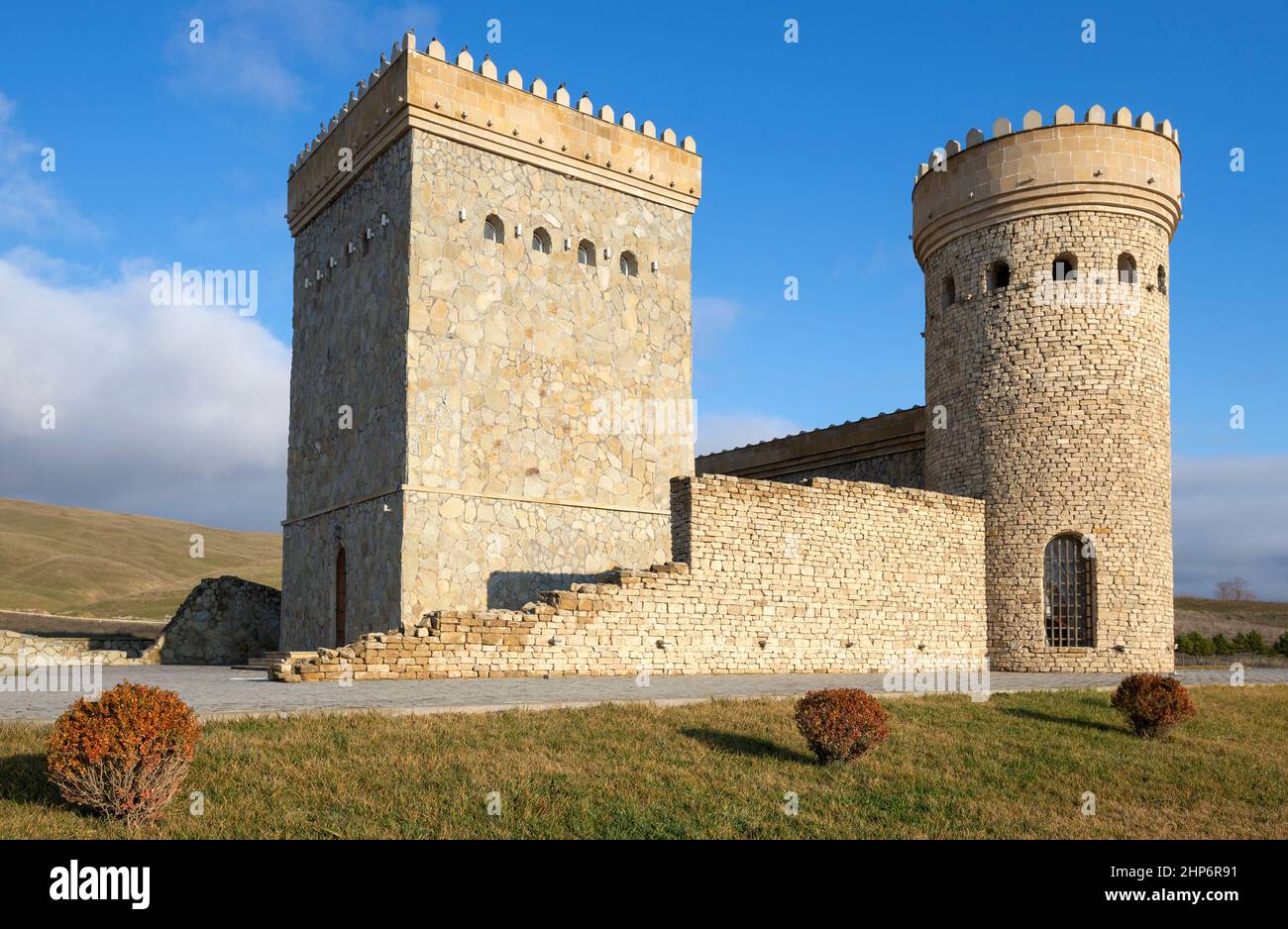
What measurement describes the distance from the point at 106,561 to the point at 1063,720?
3017 inches

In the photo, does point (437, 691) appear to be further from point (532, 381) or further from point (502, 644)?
point (532, 381)

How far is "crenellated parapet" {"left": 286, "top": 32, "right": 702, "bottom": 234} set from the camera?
19.3 meters

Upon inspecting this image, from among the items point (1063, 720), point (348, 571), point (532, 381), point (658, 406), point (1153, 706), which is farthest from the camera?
point (658, 406)

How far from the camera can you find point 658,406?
22.0m

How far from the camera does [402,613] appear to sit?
17797 millimetres

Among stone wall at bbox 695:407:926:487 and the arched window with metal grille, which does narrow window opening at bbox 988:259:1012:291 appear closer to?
stone wall at bbox 695:407:926:487

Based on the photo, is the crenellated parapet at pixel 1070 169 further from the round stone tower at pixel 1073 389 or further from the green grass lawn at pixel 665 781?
the green grass lawn at pixel 665 781

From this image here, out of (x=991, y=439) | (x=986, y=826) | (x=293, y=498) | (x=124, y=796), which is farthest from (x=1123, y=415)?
(x=124, y=796)

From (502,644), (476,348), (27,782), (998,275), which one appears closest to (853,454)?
(998,275)

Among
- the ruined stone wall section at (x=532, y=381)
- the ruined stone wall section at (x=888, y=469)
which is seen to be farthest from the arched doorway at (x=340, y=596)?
the ruined stone wall section at (x=888, y=469)

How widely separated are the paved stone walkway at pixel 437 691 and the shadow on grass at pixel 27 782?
A: 1346mm
